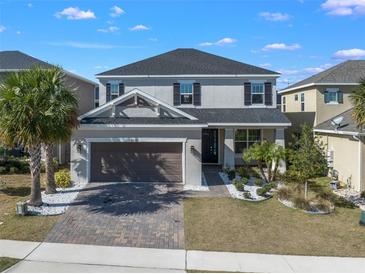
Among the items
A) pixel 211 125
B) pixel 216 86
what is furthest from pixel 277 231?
pixel 216 86

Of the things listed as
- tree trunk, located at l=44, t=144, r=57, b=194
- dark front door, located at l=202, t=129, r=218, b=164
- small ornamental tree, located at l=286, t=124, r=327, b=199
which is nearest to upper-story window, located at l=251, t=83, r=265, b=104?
dark front door, located at l=202, t=129, r=218, b=164

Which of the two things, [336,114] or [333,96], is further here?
[333,96]

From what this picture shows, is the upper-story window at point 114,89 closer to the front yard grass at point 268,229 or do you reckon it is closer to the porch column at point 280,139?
the porch column at point 280,139

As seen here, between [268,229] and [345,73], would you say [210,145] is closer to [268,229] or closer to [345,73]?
[345,73]

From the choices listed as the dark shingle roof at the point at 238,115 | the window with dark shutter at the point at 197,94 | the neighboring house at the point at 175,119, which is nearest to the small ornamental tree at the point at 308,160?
the neighboring house at the point at 175,119

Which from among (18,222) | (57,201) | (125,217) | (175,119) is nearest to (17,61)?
(175,119)

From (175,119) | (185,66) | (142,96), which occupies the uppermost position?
(185,66)
